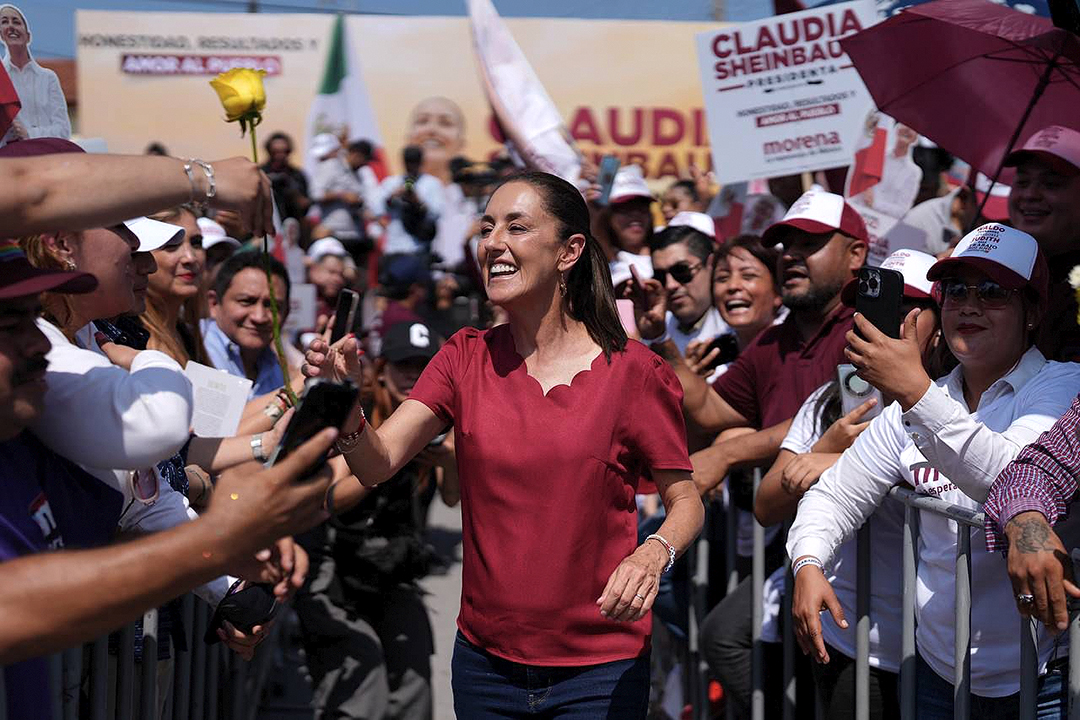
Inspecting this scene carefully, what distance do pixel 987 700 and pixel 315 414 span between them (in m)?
2.13

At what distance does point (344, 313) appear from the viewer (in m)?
3.24

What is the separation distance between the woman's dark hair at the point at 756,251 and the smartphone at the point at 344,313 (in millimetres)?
2788

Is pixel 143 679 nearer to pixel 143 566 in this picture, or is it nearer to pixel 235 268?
pixel 143 566

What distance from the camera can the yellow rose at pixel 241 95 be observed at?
291cm

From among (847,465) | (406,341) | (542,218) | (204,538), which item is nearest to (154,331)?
(406,341)

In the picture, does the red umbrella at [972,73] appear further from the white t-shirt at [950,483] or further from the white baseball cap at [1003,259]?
the white t-shirt at [950,483]

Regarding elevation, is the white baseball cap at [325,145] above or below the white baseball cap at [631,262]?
above

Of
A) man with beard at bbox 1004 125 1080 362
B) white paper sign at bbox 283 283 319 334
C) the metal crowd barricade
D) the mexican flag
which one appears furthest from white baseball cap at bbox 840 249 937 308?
the mexican flag

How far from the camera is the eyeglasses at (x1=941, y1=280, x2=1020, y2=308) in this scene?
343 cm

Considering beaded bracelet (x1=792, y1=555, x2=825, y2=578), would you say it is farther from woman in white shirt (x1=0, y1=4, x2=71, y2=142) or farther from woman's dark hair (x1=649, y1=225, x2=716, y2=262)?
woman's dark hair (x1=649, y1=225, x2=716, y2=262)

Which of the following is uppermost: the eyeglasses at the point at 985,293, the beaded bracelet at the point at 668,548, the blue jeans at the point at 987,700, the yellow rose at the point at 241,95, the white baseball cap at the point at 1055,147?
the yellow rose at the point at 241,95

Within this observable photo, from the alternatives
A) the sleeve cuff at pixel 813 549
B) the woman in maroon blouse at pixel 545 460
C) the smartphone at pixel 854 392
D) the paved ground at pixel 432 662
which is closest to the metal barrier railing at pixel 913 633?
the sleeve cuff at pixel 813 549

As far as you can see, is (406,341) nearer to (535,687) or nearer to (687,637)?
(687,637)

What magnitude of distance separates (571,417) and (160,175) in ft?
4.83
